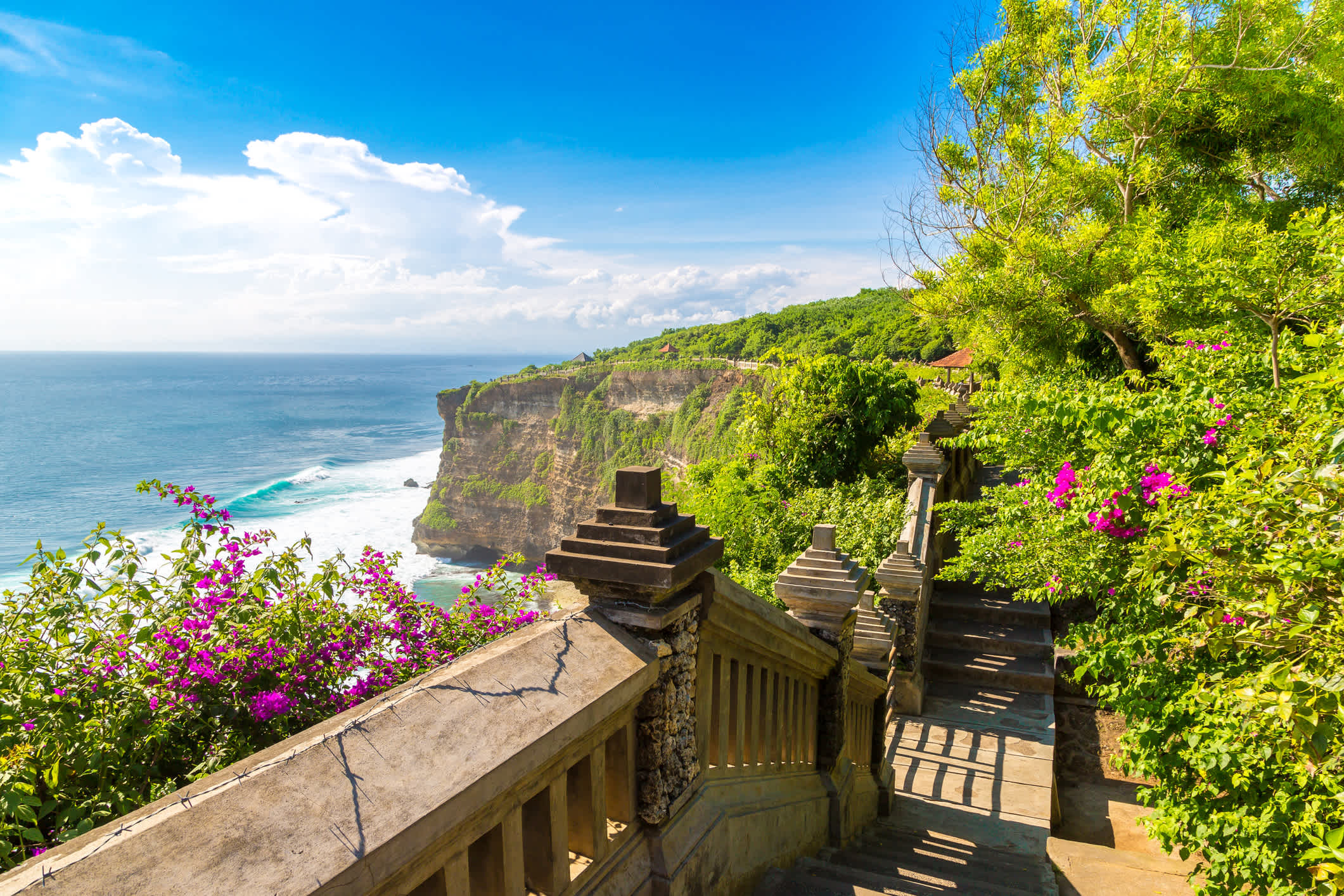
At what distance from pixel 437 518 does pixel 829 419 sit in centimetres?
5202

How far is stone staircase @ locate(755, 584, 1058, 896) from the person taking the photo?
4.33 meters

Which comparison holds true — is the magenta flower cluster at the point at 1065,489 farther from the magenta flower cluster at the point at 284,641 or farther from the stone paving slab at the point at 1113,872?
the magenta flower cluster at the point at 284,641

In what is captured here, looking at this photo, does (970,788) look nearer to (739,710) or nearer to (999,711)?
(999,711)

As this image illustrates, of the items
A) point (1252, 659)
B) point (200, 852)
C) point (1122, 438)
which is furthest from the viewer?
point (1122, 438)

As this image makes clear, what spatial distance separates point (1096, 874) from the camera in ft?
20.1

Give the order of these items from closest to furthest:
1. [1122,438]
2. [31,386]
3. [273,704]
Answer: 1. [273,704]
2. [1122,438]
3. [31,386]

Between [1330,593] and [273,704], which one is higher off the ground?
[1330,593]

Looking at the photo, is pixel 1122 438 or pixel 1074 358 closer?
pixel 1122 438

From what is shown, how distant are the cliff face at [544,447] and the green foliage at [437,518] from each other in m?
0.11

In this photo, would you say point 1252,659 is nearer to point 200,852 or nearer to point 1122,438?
point 1122,438

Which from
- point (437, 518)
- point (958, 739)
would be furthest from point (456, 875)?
point (437, 518)

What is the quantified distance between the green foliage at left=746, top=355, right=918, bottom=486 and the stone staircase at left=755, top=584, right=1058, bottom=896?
471 cm

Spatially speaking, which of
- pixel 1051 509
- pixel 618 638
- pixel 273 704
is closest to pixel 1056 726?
pixel 1051 509

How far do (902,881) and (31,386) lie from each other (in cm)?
22485
